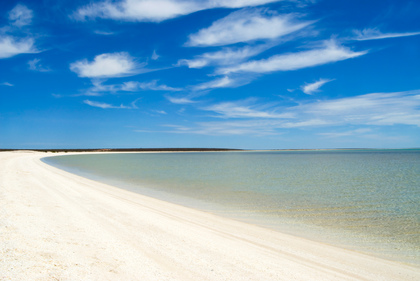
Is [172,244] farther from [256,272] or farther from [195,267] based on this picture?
[256,272]

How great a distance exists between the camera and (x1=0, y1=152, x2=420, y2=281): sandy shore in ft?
16.8

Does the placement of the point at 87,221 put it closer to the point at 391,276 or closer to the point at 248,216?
the point at 248,216

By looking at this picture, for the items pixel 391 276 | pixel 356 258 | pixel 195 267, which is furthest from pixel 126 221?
pixel 391 276

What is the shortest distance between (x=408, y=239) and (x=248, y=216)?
5648mm

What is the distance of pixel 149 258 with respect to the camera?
585cm

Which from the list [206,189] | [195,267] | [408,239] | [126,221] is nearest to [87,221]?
[126,221]

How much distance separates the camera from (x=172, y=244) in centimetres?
691

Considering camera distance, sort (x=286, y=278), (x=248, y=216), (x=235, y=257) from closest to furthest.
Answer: (x=286, y=278), (x=235, y=257), (x=248, y=216)

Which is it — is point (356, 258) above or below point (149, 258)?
below

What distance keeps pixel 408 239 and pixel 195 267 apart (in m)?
7.53

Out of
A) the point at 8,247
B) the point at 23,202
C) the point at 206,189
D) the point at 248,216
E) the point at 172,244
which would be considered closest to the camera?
Answer: the point at 8,247

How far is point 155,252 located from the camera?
20.5 feet

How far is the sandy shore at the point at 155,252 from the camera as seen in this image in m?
5.13

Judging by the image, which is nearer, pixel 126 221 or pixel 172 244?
pixel 172 244
